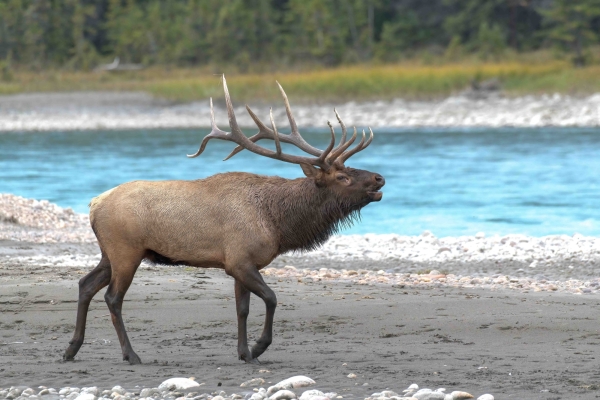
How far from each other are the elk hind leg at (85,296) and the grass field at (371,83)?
3504 cm

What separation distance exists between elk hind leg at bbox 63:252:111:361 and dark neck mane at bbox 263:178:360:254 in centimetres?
130

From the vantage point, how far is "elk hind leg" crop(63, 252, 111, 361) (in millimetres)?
7078

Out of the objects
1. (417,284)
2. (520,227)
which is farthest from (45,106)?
(417,284)

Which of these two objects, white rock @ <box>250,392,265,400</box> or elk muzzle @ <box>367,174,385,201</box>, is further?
elk muzzle @ <box>367,174,385,201</box>

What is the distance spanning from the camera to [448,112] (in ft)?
132

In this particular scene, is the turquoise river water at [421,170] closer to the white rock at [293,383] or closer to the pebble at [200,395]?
the white rock at [293,383]

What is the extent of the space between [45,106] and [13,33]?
49.8 feet

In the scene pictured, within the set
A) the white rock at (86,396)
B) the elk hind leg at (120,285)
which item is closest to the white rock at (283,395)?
the white rock at (86,396)

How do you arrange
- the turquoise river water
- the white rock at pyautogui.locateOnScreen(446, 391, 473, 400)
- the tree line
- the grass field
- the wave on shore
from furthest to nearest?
the tree line
the grass field
the turquoise river water
the wave on shore
the white rock at pyautogui.locateOnScreen(446, 391, 473, 400)

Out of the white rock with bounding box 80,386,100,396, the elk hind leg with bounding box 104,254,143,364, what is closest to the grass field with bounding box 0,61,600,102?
the elk hind leg with bounding box 104,254,143,364

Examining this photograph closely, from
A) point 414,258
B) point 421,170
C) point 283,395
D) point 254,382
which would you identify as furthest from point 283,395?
point 421,170

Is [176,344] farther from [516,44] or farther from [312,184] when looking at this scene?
[516,44]

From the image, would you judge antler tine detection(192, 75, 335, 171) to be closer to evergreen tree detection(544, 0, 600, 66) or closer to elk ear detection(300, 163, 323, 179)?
elk ear detection(300, 163, 323, 179)

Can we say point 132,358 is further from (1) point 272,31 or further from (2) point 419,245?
(1) point 272,31
